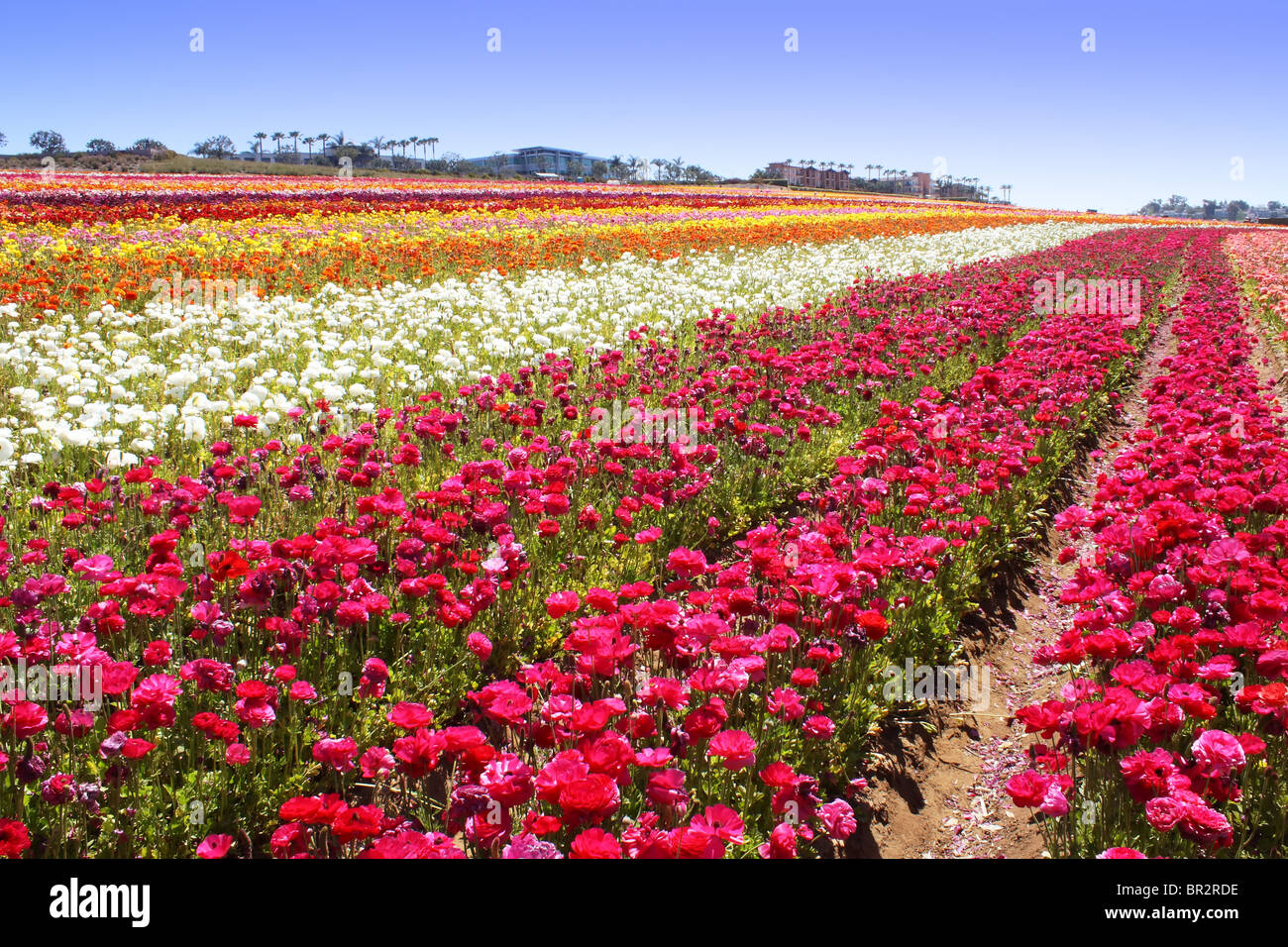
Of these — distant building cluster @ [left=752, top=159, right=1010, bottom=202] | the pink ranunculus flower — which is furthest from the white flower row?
distant building cluster @ [left=752, top=159, right=1010, bottom=202]

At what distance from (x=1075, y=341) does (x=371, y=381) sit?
7.58m

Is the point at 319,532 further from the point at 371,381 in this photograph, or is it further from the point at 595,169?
the point at 595,169

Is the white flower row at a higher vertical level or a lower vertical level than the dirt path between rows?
higher

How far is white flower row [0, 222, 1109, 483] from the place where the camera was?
580cm

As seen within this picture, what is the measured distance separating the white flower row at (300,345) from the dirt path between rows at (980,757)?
174 inches

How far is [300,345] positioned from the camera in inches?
321

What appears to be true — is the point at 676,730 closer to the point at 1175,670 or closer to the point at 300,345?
the point at 1175,670

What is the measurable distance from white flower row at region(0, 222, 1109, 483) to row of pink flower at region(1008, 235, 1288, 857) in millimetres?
4895

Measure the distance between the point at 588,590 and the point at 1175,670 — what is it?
2.66m

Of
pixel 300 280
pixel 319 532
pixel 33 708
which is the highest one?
pixel 300 280

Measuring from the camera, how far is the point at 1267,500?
4250 mm

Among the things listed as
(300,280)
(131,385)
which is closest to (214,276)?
(300,280)

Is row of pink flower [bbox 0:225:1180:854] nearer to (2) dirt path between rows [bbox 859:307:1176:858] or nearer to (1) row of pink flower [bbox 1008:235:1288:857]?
(2) dirt path between rows [bbox 859:307:1176:858]
